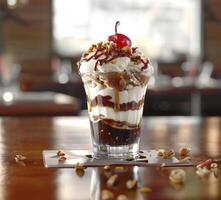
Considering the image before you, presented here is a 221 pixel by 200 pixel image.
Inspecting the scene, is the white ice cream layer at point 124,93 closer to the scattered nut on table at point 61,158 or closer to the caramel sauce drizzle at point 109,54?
the caramel sauce drizzle at point 109,54

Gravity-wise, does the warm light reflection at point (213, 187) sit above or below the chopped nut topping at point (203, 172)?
below

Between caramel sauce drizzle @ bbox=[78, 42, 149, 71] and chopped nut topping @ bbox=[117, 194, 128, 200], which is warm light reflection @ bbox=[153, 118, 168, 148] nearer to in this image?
caramel sauce drizzle @ bbox=[78, 42, 149, 71]

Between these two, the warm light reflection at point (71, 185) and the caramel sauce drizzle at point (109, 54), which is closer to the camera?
the warm light reflection at point (71, 185)

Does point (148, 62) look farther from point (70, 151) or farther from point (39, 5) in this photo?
point (39, 5)

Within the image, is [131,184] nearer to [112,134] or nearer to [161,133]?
[112,134]

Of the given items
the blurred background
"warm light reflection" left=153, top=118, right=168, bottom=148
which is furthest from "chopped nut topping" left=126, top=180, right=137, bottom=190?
the blurred background

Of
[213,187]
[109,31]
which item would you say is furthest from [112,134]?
[109,31]

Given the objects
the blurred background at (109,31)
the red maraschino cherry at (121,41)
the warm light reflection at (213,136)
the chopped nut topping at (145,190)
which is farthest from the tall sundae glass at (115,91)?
the blurred background at (109,31)
